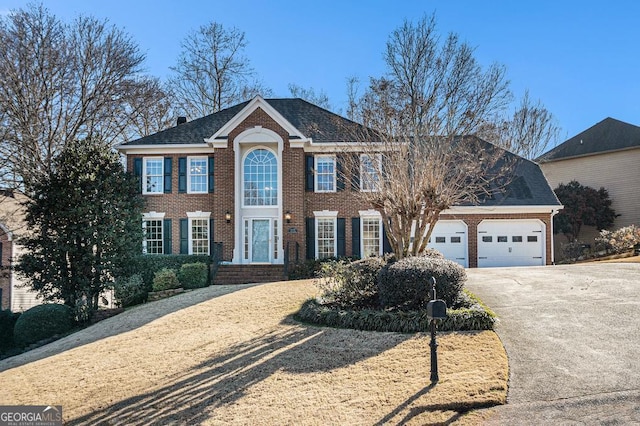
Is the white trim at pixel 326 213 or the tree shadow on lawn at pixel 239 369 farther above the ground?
the white trim at pixel 326 213

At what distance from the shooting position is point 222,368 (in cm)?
771

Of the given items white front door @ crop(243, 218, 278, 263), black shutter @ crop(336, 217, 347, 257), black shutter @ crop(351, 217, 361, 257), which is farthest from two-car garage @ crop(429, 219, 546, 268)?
white front door @ crop(243, 218, 278, 263)

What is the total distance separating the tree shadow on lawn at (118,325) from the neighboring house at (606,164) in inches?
971

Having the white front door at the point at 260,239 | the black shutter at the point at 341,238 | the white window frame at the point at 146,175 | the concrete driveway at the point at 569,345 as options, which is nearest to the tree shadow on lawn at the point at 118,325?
the white front door at the point at 260,239

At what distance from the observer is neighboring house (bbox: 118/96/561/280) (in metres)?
19.0

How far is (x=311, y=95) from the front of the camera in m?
34.1

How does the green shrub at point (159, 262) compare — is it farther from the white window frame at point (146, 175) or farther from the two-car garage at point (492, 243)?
the two-car garage at point (492, 243)

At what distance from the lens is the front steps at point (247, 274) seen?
17.5 meters

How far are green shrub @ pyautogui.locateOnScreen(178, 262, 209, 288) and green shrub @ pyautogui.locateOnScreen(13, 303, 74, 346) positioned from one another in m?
3.86

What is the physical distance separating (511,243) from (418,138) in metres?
9.94

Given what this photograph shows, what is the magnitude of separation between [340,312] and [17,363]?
A: 7238mm

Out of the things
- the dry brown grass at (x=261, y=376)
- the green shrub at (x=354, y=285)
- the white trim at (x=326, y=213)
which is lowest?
the dry brown grass at (x=261, y=376)

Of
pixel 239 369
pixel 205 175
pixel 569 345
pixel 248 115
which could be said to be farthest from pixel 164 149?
pixel 569 345
